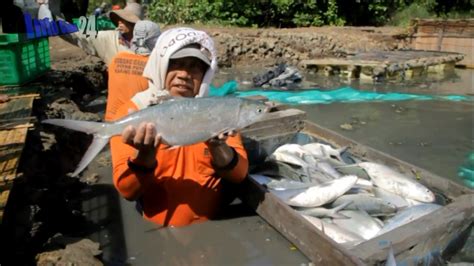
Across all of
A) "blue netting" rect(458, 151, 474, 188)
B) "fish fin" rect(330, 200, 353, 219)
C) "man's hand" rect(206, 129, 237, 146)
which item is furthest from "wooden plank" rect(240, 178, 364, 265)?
"blue netting" rect(458, 151, 474, 188)

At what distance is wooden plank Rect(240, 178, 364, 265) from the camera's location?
9.09 feet

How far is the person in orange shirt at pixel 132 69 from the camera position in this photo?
15.2 ft

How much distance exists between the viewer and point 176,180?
9.70ft

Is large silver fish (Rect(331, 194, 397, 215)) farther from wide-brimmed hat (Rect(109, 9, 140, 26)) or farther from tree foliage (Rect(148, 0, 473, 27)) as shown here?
tree foliage (Rect(148, 0, 473, 27))

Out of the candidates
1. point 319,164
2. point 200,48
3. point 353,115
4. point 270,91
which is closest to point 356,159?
point 319,164

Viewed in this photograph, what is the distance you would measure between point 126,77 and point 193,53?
2.47 metres

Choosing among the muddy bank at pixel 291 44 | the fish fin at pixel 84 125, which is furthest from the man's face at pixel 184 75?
the muddy bank at pixel 291 44

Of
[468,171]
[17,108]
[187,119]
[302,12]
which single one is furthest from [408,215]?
[302,12]

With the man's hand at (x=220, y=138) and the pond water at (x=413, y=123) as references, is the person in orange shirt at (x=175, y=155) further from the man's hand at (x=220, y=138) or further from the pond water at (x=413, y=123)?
the pond water at (x=413, y=123)

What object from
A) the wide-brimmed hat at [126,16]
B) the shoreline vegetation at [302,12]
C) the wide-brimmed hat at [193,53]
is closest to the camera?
the wide-brimmed hat at [193,53]

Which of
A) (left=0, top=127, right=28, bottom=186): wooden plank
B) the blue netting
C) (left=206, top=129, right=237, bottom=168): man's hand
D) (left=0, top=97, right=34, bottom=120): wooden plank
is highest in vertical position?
(left=206, top=129, right=237, bottom=168): man's hand

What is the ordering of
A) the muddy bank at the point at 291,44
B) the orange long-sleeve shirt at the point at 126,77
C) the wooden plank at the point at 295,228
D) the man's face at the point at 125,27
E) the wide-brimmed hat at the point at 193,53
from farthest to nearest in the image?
1. the muddy bank at the point at 291,44
2. the man's face at the point at 125,27
3. the orange long-sleeve shirt at the point at 126,77
4. the wooden plank at the point at 295,228
5. the wide-brimmed hat at the point at 193,53

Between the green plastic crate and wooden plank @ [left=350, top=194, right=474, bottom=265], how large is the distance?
5.54 m

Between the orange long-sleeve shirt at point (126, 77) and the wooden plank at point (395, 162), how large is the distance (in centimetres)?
224
